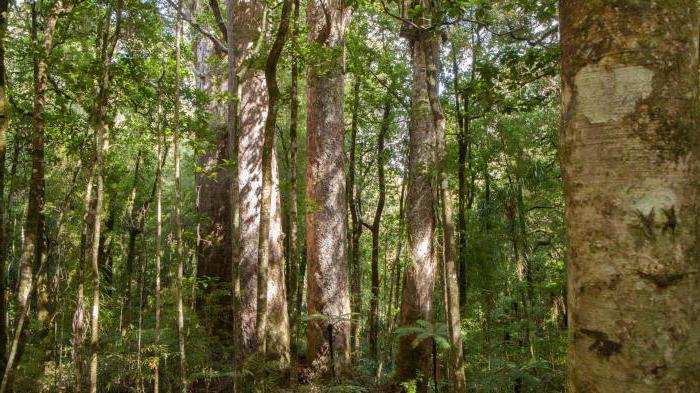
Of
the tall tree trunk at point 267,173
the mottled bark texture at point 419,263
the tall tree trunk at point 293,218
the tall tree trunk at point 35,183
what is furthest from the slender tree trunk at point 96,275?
the mottled bark texture at point 419,263

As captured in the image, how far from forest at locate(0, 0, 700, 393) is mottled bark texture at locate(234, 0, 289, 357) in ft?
0.14

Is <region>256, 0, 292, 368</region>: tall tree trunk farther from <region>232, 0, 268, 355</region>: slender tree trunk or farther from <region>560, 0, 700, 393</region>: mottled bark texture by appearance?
<region>560, 0, 700, 393</region>: mottled bark texture

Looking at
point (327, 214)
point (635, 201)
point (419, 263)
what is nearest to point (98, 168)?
point (327, 214)

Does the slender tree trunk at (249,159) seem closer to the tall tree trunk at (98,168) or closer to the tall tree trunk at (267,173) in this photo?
the tall tree trunk at (98,168)

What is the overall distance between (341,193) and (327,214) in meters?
0.51

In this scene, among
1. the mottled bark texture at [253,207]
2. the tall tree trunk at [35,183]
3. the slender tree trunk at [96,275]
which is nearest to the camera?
the slender tree trunk at [96,275]

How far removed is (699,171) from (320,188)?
7206 mm

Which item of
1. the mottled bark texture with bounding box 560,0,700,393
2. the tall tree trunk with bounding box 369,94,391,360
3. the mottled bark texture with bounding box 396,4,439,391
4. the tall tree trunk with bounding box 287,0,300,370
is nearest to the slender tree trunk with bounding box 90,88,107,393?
the tall tree trunk with bounding box 287,0,300,370

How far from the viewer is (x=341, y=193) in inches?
336

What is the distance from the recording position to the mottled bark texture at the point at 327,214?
7.97m

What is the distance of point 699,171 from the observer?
1.41 m

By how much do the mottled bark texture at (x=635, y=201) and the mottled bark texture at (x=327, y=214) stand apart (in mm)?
6474

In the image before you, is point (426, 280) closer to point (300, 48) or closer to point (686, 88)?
point (300, 48)

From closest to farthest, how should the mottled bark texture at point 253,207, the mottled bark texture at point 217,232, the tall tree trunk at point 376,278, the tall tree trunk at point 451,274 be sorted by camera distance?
the tall tree trunk at point 451,274 < the mottled bark texture at point 253,207 < the mottled bark texture at point 217,232 < the tall tree trunk at point 376,278
